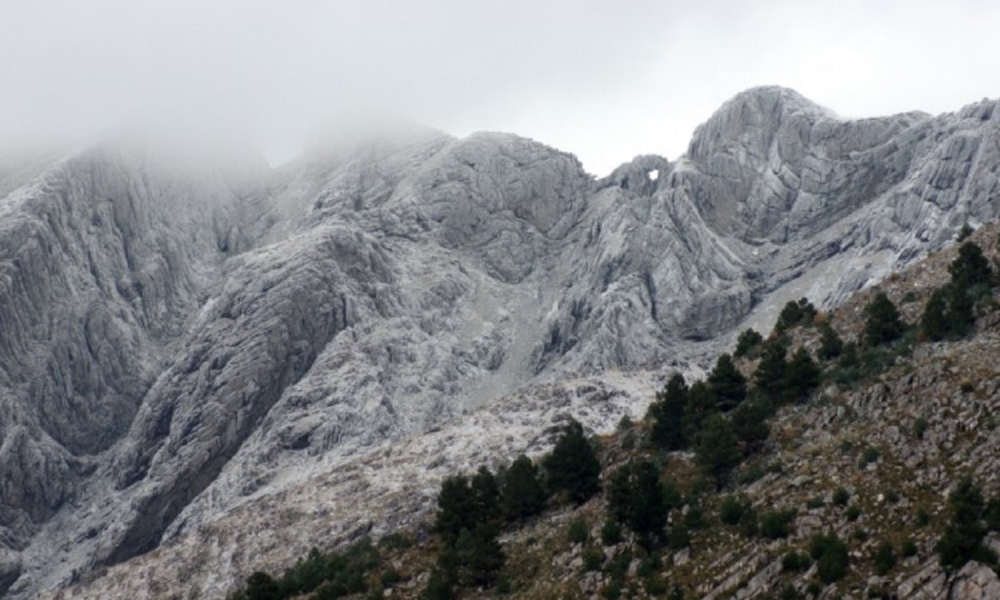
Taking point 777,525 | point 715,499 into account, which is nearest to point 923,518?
point 777,525

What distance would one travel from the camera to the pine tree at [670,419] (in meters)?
65.6

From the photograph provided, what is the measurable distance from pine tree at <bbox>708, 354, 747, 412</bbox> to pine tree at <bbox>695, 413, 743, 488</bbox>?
923 cm

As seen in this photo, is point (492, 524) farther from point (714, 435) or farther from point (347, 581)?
point (714, 435)

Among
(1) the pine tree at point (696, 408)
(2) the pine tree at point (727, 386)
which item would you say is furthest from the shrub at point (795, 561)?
(2) the pine tree at point (727, 386)

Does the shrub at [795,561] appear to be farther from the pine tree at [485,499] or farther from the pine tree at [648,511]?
the pine tree at [485,499]

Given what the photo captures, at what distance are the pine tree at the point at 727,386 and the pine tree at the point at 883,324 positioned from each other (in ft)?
28.5

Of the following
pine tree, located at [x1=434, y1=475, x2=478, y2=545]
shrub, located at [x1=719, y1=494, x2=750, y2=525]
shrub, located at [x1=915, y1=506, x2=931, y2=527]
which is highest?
pine tree, located at [x1=434, y1=475, x2=478, y2=545]

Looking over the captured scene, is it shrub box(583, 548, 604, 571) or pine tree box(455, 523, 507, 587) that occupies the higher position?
pine tree box(455, 523, 507, 587)

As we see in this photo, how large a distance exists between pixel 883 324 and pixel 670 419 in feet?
48.4

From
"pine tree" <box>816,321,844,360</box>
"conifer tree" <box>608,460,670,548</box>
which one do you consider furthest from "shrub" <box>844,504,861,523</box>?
"pine tree" <box>816,321,844,360</box>

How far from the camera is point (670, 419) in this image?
2621 inches

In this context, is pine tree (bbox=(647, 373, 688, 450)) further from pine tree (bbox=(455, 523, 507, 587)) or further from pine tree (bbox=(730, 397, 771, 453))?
pine tree (bbox=(455, 523, 507, 587))

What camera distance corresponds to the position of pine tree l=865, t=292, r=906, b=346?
208ft

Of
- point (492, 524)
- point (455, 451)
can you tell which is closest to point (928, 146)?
point (455, 451)
